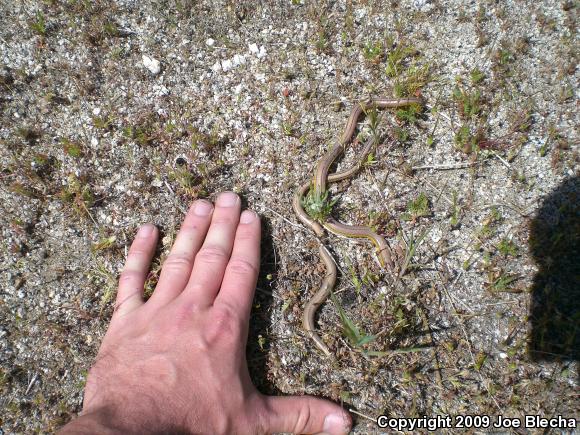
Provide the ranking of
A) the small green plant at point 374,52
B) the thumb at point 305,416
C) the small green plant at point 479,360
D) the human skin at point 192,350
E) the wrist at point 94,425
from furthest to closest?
the small green plant at point 374,52 < the small green plant at point 479,360 < the thumb at point 305,416 < the human skin at point 192,350 < the wrist at point 94,425

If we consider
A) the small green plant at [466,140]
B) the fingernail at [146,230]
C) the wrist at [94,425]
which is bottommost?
the wrist at [94,425]

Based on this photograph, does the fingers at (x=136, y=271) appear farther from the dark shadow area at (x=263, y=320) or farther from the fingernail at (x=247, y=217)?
the dark shadow area at (x=263, y=320)

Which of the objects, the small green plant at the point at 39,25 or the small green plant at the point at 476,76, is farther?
the small green plant at the point at 39,25

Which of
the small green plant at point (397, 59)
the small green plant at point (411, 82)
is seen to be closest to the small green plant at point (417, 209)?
the small green plant at point (411, 82)

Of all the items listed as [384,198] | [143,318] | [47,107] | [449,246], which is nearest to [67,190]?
[47,107]

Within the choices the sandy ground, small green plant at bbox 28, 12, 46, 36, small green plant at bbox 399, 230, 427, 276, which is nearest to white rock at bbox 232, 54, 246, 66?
the sandy ground

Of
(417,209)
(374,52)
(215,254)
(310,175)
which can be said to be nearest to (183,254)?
(215,254)

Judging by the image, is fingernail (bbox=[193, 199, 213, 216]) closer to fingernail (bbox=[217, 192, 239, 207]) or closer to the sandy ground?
fingernail (bbox=[217, 192, 239, 207])
